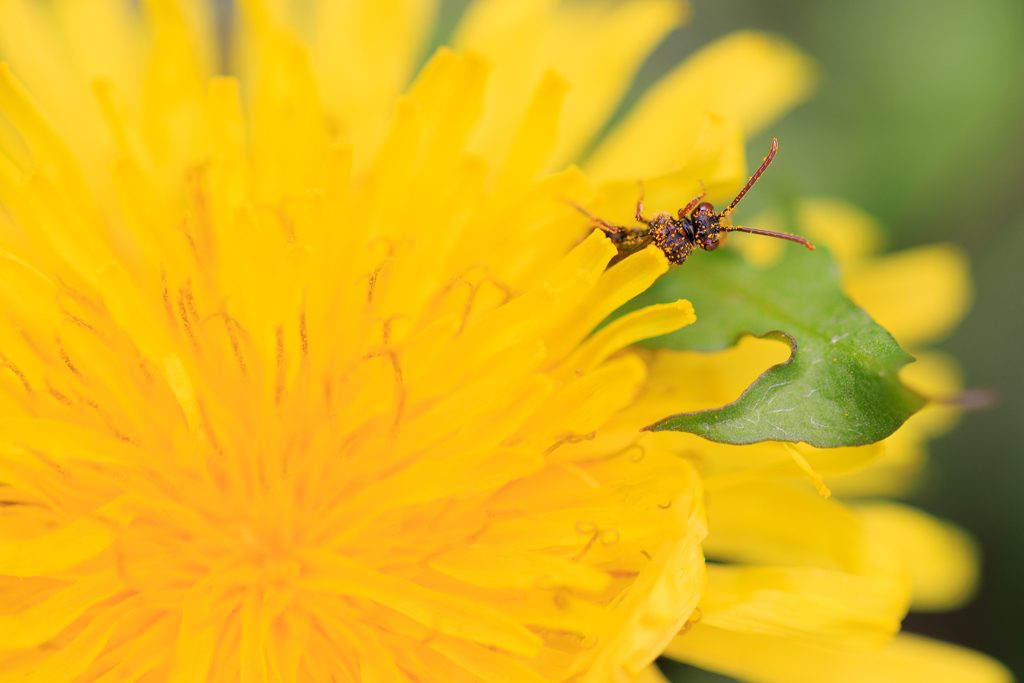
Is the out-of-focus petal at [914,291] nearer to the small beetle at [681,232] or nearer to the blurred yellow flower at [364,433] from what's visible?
the blurred yellow flower at [364,433]

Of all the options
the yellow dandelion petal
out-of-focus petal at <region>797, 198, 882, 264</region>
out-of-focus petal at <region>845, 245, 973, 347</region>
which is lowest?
the yellow dandelion petal

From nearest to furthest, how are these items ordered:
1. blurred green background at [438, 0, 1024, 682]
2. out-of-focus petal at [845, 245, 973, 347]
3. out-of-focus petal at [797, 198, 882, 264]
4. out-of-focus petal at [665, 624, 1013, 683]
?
out-of-focus petal at [665, 624, 1013, 683], out-of-focus petal at [845, 245, 973, 347], out-of-focus petal at [797, 198, 882, 264], blurred green background at [438, 0, 1024, 682]

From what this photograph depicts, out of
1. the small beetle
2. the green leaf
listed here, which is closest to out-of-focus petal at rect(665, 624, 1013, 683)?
the green leaf

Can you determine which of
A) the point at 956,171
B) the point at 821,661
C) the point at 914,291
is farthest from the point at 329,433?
the point at 956,171

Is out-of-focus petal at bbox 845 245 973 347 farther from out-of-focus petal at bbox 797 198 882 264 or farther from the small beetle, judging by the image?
the small beetle

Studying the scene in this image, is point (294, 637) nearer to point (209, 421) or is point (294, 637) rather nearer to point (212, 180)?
point (209, 421)

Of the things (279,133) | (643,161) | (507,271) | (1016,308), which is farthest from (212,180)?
(1016,308)
